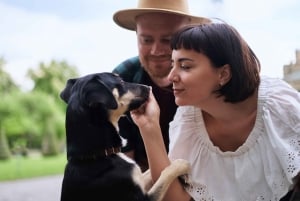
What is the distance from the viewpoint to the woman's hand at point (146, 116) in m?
1.06

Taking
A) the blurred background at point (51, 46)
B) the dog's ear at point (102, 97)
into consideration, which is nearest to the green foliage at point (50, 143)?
the blurred background at point (51, 46)

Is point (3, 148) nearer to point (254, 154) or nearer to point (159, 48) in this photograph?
point (159, 48)

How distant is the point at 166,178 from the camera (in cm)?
103

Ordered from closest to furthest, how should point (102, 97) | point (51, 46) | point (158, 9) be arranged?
point (102, 97)
point (158, 9)
point (51, 46)

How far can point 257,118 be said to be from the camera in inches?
39.5

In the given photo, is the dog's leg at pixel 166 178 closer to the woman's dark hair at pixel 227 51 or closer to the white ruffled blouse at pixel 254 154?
the white ruffled blouse at pixel 254 154

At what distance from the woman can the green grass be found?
3.44 m

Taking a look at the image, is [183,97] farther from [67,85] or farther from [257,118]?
[67,85]

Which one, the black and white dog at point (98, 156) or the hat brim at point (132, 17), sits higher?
the hat brim at point (132, 17)

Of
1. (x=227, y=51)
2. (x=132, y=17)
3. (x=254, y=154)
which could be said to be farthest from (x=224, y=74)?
(x=132, y=17)

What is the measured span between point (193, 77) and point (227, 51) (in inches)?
3.8

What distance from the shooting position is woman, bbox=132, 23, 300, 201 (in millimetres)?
965

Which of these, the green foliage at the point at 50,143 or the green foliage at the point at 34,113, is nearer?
the green foliage at the point at 34,113

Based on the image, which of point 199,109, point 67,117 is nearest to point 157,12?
point 199,109
